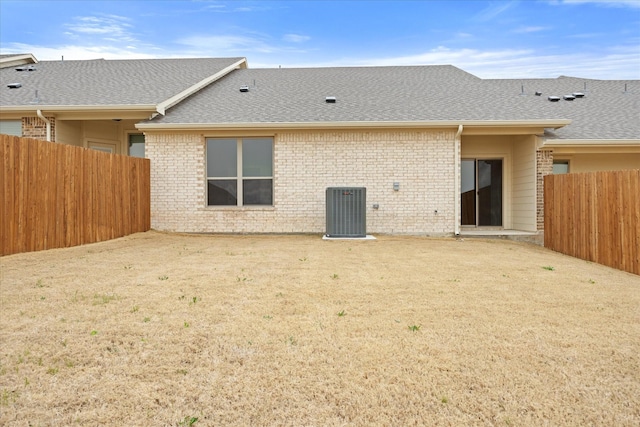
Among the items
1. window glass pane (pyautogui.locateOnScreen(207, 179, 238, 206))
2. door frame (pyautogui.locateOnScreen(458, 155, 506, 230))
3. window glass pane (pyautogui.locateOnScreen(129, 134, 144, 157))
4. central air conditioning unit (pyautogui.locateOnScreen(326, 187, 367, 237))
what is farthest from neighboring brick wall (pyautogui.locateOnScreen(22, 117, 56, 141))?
door frame (pyautogui.locateOnScreen(458, 155, 506, 230))

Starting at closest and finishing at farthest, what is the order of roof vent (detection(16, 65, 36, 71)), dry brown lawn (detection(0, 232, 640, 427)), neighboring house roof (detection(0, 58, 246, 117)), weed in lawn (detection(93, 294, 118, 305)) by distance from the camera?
dry brown lawn (detection(0, 232, 640, 427)) → weed in lawn (detection(93, 294, 118, 305)) → neighboring house roof (detection(0, 58, 246, 117)) → roof vent (detection(16, 65, 36, 71))

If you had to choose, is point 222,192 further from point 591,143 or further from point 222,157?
point 591,143

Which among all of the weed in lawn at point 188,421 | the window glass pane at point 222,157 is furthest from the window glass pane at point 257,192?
the weed in lawn at point 188,421

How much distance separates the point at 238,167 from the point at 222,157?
53 cm

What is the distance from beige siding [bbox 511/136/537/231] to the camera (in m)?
11.9

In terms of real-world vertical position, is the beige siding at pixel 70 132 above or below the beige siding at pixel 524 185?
above

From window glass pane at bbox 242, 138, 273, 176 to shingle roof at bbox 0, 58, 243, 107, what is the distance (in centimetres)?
283

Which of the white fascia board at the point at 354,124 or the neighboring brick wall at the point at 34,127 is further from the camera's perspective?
the neighboring brick wall at the point at 34,127

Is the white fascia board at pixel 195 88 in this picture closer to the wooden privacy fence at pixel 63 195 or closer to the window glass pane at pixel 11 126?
the wooden privacy fence at pixel 63 195

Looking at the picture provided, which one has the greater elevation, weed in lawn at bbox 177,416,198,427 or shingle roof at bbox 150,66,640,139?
shingle roof at bbox 150,66,640,139

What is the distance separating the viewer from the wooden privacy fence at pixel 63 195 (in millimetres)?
7523

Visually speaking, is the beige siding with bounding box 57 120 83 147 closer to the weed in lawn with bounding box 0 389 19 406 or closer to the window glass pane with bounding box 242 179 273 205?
the window glass pane with bounding box 242 179 273 205

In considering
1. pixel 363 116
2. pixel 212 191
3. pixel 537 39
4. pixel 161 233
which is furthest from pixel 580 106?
pixel 161 233

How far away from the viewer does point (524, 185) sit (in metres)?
12.5
